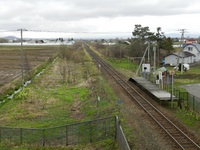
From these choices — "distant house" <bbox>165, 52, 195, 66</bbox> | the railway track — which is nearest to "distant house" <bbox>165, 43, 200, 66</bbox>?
"distant house" <bbox>165, 52, 195, 66</bbox>

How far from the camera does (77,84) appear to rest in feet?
119

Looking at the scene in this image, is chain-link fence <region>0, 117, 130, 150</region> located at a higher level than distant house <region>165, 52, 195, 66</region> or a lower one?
lower

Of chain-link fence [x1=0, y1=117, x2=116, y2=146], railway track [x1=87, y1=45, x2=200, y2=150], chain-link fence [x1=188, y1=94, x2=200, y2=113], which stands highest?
chain-link fence [x1=188, y1=94, x2=200, y2=113]

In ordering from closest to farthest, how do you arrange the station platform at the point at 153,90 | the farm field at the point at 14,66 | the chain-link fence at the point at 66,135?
the chain-link fence at the point at 66,135, the station platform at the point at 153,90, the farm field at the point at 14,66

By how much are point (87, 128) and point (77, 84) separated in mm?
18222

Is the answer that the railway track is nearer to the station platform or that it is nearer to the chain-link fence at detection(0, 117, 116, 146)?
the station platform

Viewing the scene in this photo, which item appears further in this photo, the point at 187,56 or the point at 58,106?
the point at 187,56

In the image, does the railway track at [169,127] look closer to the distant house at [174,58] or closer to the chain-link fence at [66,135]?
the chain-link fence at [66,135]

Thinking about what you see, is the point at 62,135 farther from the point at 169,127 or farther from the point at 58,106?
the point at 58,106

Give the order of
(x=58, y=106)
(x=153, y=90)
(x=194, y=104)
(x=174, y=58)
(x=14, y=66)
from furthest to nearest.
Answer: (x=14, y=66) < (x=174, y=58) < (x=153, y=90) < (x=58, y=106) < (x=194, y=104)

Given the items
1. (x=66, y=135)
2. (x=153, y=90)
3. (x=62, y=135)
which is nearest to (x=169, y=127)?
(x=66, y=135)

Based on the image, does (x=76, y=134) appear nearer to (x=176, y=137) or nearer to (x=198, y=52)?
(x=176, y=137)

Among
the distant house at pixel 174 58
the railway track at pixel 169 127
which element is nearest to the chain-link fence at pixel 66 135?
the railway track at pixel 169 127

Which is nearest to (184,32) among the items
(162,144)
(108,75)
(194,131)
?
(108,75)
